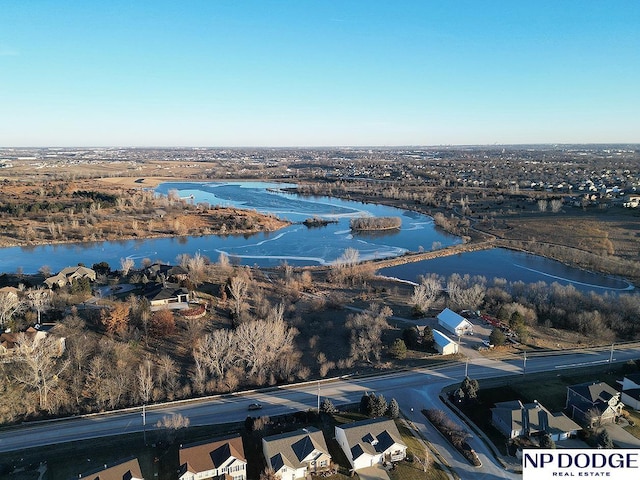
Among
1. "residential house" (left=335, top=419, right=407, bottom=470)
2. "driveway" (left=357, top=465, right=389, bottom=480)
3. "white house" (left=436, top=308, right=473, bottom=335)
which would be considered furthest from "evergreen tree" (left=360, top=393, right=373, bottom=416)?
"white house" (left=436, top=308, right=473, bottom=335)

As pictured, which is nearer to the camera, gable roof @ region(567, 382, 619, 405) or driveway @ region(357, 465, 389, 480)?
driveway @ region(357, 465, 389, 480)

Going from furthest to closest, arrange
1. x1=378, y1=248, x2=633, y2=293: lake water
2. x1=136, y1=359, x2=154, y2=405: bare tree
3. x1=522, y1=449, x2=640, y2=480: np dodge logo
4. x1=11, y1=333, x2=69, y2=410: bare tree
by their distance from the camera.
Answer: x1=378, y1=248, x2=633, y2=293: lake water < x1=136, y1=359, x2=154, y2=405: bare tree < x1=11, y1=333, x2=69, y2=410: bare tree < x1=522, y1=449, x2=640, y2=480: np dodge logo

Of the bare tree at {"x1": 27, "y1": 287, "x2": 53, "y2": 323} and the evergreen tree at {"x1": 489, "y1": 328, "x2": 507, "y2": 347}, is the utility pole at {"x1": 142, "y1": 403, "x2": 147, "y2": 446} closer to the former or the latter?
the bare tree at {"x1": 27, "y1": 287, "x2": 53, "y2": 323}

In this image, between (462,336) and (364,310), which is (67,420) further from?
(462,336)

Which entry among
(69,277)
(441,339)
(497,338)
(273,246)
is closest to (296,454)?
(441,339)

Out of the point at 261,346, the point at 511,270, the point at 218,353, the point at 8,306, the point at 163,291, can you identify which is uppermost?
the point at 8,306

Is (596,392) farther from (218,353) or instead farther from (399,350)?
(218,353)

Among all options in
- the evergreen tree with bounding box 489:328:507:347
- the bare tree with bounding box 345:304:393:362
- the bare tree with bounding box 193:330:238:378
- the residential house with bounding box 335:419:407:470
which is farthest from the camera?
the evergreen tree with bounding box 489:328:507:347
